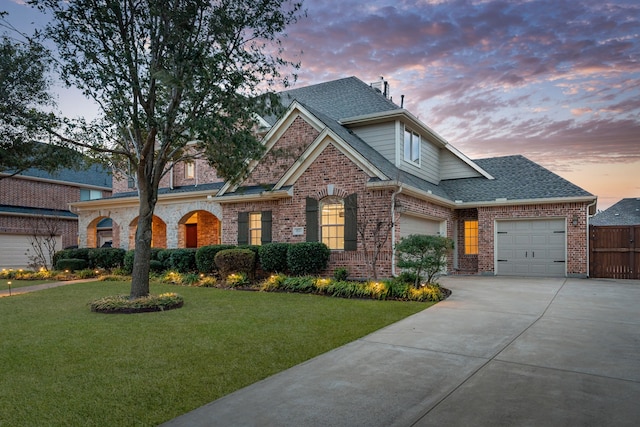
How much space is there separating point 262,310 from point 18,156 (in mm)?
14681

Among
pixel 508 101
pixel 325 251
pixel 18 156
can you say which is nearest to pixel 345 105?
pixel 508 101

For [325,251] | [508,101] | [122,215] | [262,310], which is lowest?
[262,310]

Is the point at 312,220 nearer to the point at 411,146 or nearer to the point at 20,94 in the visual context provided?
the point at 411,146

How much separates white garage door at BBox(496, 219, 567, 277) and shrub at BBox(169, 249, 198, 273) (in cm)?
1229

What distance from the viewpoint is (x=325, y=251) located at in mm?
13477

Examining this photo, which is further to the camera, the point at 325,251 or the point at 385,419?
the point at 325,251

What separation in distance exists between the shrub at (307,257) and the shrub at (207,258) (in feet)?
9.99

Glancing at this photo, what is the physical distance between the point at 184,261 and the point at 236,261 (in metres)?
3.16

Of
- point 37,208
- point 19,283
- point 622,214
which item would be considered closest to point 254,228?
point 19,283

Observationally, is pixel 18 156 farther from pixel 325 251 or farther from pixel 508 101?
pixel 508 101

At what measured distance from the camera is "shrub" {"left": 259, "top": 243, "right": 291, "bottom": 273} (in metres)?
13.8

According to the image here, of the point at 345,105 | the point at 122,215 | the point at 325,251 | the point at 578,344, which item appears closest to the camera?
the point at 578,344

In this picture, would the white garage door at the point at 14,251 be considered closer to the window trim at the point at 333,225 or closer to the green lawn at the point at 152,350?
the green lawn at the point at 152,350

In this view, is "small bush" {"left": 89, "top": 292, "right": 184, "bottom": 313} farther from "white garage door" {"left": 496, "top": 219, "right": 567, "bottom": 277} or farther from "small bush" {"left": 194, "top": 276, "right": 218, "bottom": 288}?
"white garage door" {"left": 496, "top": 219, "right": 567, "bottom": 277}
